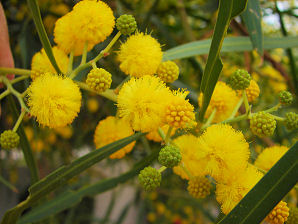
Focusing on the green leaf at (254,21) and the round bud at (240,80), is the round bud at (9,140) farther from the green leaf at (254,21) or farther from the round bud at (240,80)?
the green leaf at (254,21)

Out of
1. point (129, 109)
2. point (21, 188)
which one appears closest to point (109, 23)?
point (129, 109)

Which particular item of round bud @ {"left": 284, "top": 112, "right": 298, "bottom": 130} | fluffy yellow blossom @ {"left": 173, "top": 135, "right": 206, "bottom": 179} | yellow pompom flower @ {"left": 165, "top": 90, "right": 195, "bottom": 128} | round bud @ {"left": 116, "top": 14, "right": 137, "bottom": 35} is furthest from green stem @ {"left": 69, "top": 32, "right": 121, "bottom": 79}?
round bud @ {"left": 284, "top": 112, "right": 298, "bottom": 130}

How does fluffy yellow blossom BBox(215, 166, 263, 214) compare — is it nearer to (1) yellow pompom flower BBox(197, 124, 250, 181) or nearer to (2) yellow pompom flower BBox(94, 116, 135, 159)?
(1) yellow pompom flower BBox(197, 124, 250, 181)

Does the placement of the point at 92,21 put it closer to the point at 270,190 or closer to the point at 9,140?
the point at 9,140

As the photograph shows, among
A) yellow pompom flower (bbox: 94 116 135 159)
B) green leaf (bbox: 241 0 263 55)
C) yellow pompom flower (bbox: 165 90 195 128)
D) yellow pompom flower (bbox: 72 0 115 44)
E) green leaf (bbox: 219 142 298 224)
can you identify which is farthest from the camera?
green leaf (bbox: 241 0 263 55)

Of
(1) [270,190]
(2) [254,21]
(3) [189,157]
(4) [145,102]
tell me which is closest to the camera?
(1) [270,190]

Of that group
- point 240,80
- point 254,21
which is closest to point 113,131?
point 240,80

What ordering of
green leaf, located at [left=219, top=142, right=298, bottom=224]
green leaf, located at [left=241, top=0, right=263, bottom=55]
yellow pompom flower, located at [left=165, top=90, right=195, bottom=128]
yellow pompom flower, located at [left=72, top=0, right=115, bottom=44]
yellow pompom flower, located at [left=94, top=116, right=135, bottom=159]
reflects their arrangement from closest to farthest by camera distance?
1. green leaf, located at [left=219, top=142, right=298, bottom=224]
2. yellow pompom flower, located at [left=165, top=90, right=195, bottom=128]
3. yellow pompom flower, located at [left=72, top=0, right=115, bottom=44]
4. yellow pompom flower, located at [left=94, top=116, right=135, bottom=159]
5. green leaf, located at [left=241, top=0, right=263, bottom=55]

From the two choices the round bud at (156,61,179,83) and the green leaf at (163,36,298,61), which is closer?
the round bud at (156,61,179,83)
